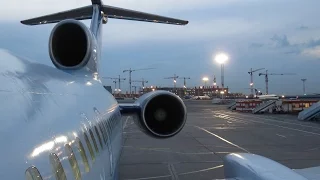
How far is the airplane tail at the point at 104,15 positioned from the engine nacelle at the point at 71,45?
3.24 m

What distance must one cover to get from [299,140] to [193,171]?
9.36 m

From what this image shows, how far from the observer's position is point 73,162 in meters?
2.83

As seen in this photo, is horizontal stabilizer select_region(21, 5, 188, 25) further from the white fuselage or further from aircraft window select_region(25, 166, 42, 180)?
aircraft window select_region(25, 166, 42, 180)

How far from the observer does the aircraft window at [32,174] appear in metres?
1.81

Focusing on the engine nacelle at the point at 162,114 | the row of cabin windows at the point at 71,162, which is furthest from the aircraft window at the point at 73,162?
the engine nacelle at the point at 162,114

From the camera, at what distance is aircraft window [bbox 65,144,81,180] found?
2755 mm

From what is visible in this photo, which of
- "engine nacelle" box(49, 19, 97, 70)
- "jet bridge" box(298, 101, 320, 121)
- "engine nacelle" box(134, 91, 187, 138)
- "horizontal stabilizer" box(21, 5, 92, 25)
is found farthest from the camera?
"jet bridge" box(298, 101, 320, 121)

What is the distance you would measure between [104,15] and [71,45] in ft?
11.0

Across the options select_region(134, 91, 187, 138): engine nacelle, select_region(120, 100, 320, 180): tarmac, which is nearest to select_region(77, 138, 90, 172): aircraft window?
select_region(134, 91, 187, 138): engine nacelle

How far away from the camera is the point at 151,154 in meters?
14.5

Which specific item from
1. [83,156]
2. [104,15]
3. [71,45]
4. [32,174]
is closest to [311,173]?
[83,156]

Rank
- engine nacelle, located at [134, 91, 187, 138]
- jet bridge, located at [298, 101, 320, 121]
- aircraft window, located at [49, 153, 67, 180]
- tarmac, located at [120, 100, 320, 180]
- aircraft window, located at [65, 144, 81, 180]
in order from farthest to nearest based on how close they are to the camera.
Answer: jet bridge, located at [298, 101, 320, 121]
tarmac, located at [120, 100, 320, 180]
engine nacelle, located at [134, 91, 187, 138]
aircraft window, located at [65, 144, 81, 180]
aircraft window, located at [49, 153, 67, 180]

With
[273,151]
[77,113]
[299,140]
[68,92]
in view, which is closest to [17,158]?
[77,113]

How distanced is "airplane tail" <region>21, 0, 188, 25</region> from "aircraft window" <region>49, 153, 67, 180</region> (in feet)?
31.8
